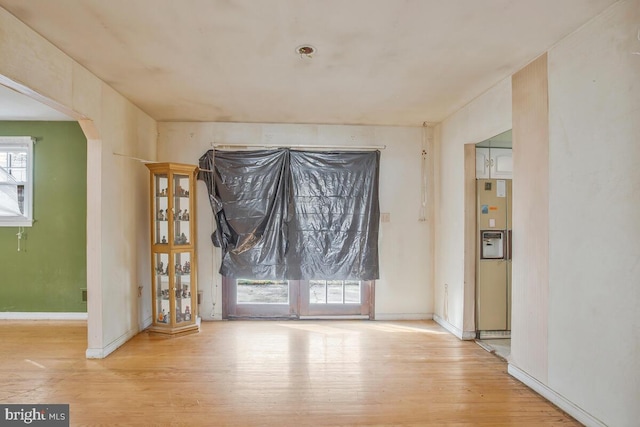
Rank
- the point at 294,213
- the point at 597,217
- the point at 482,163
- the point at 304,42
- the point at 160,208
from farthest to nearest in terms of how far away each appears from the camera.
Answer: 1. the point at 294,213
2. the point at 160,208
3. the point at 482,163
4. the point at 304,42
5. the point at 597,217

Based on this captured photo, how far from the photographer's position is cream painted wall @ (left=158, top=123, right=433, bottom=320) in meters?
4.29

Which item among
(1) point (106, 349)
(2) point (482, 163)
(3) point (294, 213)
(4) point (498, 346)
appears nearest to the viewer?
(1) point (106, 349)

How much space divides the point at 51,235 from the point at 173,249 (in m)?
1.86

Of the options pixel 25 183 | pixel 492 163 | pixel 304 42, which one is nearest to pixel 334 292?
pixel 492 163

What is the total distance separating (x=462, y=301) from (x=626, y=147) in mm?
2276

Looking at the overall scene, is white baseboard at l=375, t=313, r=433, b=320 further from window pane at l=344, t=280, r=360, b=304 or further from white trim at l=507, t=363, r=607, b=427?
white trim at l=507, t=363, r=607, b=427

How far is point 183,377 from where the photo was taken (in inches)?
109

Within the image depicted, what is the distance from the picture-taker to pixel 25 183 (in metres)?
4.27

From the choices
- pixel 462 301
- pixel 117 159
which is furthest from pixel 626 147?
pixel 117 159

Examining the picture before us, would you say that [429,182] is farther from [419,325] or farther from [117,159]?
[117,159]

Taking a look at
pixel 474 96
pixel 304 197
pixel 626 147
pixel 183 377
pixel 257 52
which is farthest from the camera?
pixel 304 197

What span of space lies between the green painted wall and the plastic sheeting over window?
174 centimetres

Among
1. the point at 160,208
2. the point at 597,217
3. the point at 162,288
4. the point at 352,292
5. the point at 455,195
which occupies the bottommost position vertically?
the point at 352,292

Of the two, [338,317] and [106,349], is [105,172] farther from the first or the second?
[338,317]
